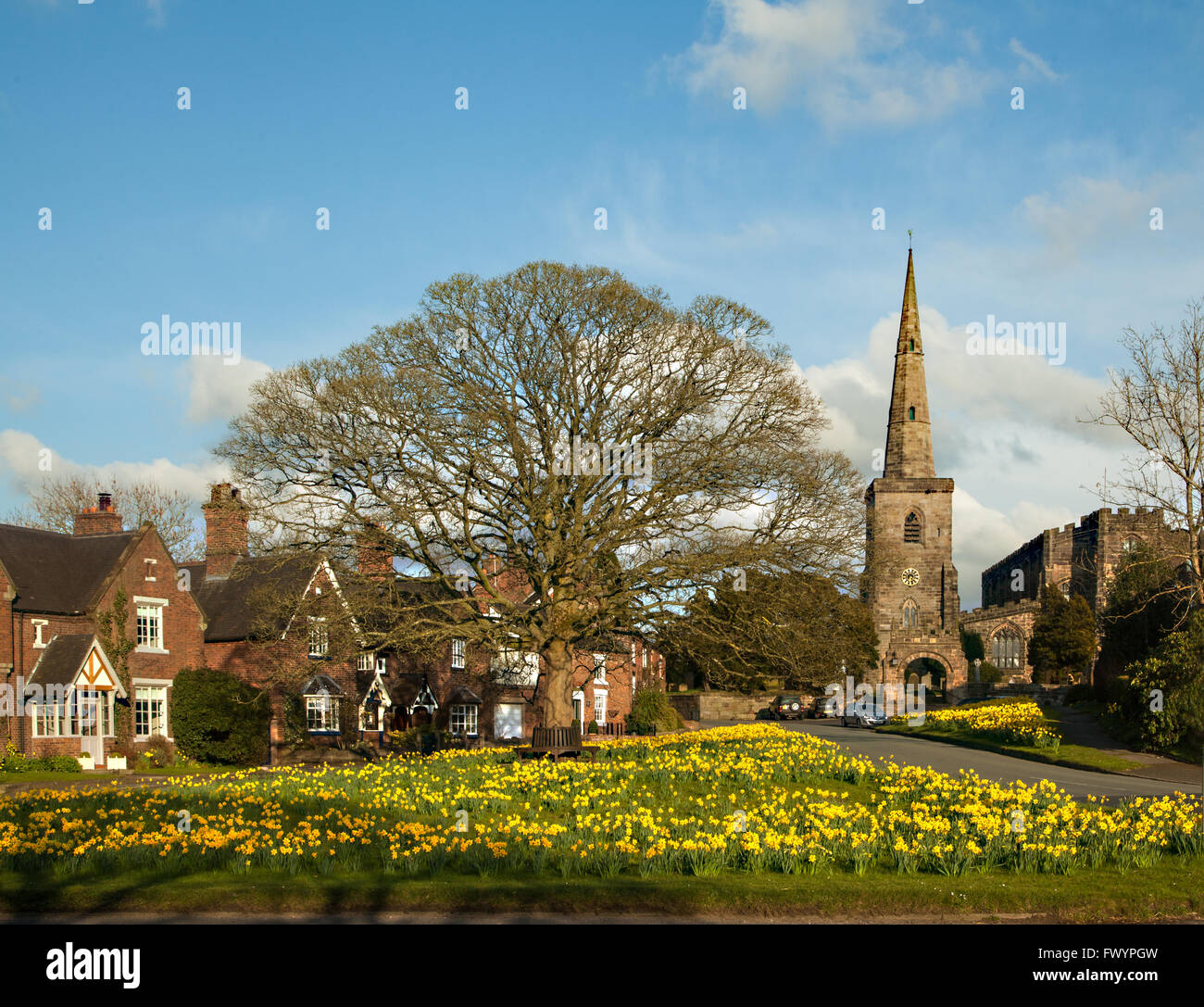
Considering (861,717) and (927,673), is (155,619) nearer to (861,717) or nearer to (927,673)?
(861,717)

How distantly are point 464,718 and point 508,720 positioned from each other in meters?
3.29

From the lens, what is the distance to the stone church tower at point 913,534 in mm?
82812

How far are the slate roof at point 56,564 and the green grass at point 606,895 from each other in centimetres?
2429

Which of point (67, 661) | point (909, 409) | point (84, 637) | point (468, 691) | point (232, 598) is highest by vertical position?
point (909, 409)

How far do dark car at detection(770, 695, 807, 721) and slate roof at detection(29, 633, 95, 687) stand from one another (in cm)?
4113

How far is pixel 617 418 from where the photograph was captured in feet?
89.5

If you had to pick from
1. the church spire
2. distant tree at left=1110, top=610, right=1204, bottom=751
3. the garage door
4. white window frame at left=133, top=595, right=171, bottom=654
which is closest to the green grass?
distant tree at left=1110, top=610, right=1204, bottom=751

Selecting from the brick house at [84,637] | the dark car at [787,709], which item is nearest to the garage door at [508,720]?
the brick house at [84,637]

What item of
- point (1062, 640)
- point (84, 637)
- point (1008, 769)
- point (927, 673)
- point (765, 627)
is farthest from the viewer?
point (927, 673)

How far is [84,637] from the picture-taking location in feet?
109

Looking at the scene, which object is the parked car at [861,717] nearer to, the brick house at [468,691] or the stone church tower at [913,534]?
the brick house at [468,691]

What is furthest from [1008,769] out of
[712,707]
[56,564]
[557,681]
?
[712,707]
